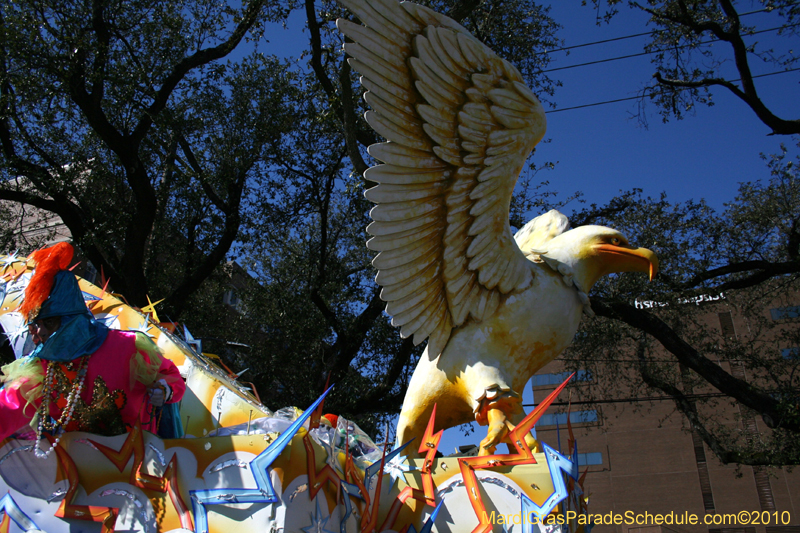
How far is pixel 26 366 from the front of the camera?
3.19m

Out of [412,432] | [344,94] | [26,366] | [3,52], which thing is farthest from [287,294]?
[26,366]

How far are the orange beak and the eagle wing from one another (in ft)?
2.16

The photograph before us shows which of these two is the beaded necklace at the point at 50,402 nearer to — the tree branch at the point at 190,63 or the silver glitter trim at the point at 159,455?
the silver glitter trim at the point at 159,455

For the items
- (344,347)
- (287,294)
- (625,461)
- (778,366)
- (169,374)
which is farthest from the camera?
(625,461)

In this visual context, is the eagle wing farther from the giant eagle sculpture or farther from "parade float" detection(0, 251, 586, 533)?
"parade float" detection(0, 251, 586, 533)

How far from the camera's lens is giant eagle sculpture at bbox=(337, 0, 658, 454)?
12.8 feet

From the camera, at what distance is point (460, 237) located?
4.18 metres

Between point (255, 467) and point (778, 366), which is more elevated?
point (778, 366)

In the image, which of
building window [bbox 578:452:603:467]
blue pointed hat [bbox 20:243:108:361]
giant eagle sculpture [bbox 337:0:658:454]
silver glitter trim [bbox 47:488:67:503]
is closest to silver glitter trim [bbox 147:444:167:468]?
silver glitter trim [bbox 47:488:67:503]

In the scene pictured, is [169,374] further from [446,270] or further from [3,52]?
[3,52]

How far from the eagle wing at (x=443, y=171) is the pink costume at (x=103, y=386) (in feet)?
4.98

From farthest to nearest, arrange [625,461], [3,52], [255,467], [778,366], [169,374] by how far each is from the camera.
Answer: [625,461] < [778,366] < [3,52] < [169,374] < [255,467]

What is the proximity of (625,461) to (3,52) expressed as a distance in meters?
30.3

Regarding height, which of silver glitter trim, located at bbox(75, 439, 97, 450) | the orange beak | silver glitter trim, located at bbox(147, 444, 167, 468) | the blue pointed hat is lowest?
silver glitter trim, located at bbox(147, 444, 167, 468)
